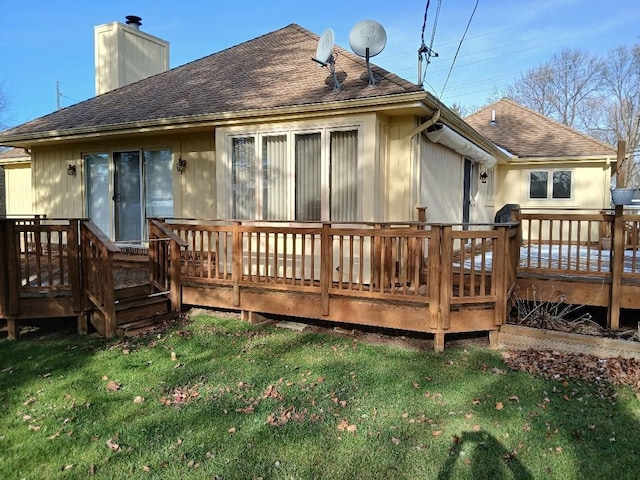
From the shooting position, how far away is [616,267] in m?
5.48

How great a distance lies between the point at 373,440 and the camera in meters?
3.30

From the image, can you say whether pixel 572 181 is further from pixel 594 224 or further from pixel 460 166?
pixel 460 166

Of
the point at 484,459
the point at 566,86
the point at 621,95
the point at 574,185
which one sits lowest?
the point at 484,459

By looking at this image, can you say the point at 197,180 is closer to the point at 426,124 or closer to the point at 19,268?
the point at 19,268

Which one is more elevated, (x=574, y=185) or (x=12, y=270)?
(x=574, y=185)

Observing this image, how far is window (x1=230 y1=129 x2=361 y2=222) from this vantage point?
6320mm

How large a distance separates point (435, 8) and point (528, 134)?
27.3 feet

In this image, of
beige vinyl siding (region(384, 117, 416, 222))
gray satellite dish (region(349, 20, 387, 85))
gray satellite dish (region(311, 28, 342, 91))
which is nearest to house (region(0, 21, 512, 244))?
A: beige vinyl siding (region(384, 117, 416, 222))

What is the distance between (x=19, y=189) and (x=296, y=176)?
10.2 meters

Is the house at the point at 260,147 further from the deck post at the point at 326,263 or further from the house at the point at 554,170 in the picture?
the house at the point at 554,170

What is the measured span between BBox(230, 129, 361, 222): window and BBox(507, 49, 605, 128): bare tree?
2625 cm

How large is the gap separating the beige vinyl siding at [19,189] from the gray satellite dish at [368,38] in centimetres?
1054

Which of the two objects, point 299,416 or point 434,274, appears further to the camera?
point 434,274

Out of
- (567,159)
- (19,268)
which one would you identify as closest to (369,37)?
(19,268)
